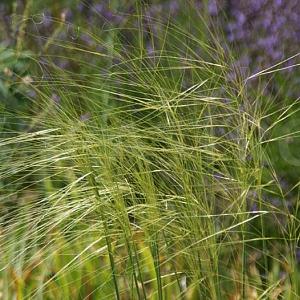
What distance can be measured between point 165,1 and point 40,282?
174 cm

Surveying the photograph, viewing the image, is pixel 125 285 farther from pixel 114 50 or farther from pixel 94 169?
pixel 114 50

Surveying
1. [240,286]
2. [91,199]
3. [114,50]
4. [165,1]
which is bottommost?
[240,286]

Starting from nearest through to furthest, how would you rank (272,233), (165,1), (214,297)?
(214,297), (272,233), (165,1)

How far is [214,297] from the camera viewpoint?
215 centimetres

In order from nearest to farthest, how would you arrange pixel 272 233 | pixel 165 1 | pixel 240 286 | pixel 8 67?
pixel 240 286 → pixel 272 233 → pixel 8 67 → pixel 165 1

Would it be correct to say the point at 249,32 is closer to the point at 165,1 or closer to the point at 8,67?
the point at 165,1

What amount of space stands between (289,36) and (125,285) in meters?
1.44

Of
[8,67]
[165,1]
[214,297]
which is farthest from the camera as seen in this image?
[165,1]

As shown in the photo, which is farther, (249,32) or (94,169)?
(249,32)

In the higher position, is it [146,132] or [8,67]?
[8,67]

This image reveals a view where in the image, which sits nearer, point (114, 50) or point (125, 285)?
point (114, 50)

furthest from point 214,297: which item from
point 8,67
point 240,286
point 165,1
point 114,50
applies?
point 165,1

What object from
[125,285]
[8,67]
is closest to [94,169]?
[125,285]

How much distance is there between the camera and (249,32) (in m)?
3.59
